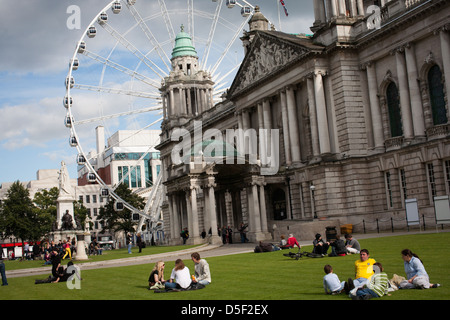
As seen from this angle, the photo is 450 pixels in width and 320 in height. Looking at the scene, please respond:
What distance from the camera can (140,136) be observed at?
184125mm

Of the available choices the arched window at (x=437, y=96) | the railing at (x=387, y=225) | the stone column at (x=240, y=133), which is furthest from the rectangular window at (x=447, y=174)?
the stone column at (x=240, y=133)

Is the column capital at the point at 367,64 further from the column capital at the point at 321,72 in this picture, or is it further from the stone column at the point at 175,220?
the stone column at the point at 175,220

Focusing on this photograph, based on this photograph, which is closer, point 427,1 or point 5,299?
point 5,299

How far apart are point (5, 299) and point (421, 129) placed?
116 feet

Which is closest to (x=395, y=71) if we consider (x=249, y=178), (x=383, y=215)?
(x=383, y=215)

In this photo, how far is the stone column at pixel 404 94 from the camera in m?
48.4

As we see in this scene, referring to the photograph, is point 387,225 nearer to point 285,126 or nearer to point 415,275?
point 285,126

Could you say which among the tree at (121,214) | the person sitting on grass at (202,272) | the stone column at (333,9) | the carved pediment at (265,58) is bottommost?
the person sitting on grass at (202,272)

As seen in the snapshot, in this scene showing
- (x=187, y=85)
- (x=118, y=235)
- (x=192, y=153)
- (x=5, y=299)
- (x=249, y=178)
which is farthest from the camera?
(x=118, y=235)

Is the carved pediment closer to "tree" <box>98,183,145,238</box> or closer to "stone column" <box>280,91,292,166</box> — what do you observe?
"stone column" <box>280,91,292,166</box>

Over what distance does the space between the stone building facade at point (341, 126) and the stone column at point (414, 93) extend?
79 mm

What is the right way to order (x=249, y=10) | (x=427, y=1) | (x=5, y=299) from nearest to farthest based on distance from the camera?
(x=5, y=299) < (x=427, y=1) < (x=249, y=10)

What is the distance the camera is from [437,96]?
46844 mm
